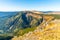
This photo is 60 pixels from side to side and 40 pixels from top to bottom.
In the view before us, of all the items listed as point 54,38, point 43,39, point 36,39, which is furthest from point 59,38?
point 36,39

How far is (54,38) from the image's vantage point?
80438 millimetres

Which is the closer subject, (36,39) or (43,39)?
(43,39)

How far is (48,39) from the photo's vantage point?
80.8 metres

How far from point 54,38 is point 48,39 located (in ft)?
9.27

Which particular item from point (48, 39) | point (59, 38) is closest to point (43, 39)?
point (48, 39)

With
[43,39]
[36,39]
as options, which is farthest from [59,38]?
[36,39]

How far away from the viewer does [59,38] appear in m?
78.1

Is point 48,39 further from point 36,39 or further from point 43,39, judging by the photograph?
point 36,39

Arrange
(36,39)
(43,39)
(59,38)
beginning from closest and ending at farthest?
(59,38) → (43,39) → (36,39)

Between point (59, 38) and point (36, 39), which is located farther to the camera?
point (36, 39)

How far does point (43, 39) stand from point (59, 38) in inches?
348

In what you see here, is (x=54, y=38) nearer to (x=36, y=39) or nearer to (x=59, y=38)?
(x=59, y=38)

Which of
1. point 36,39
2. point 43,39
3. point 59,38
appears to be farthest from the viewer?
point 36,39

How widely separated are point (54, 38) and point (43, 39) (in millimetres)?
5881
